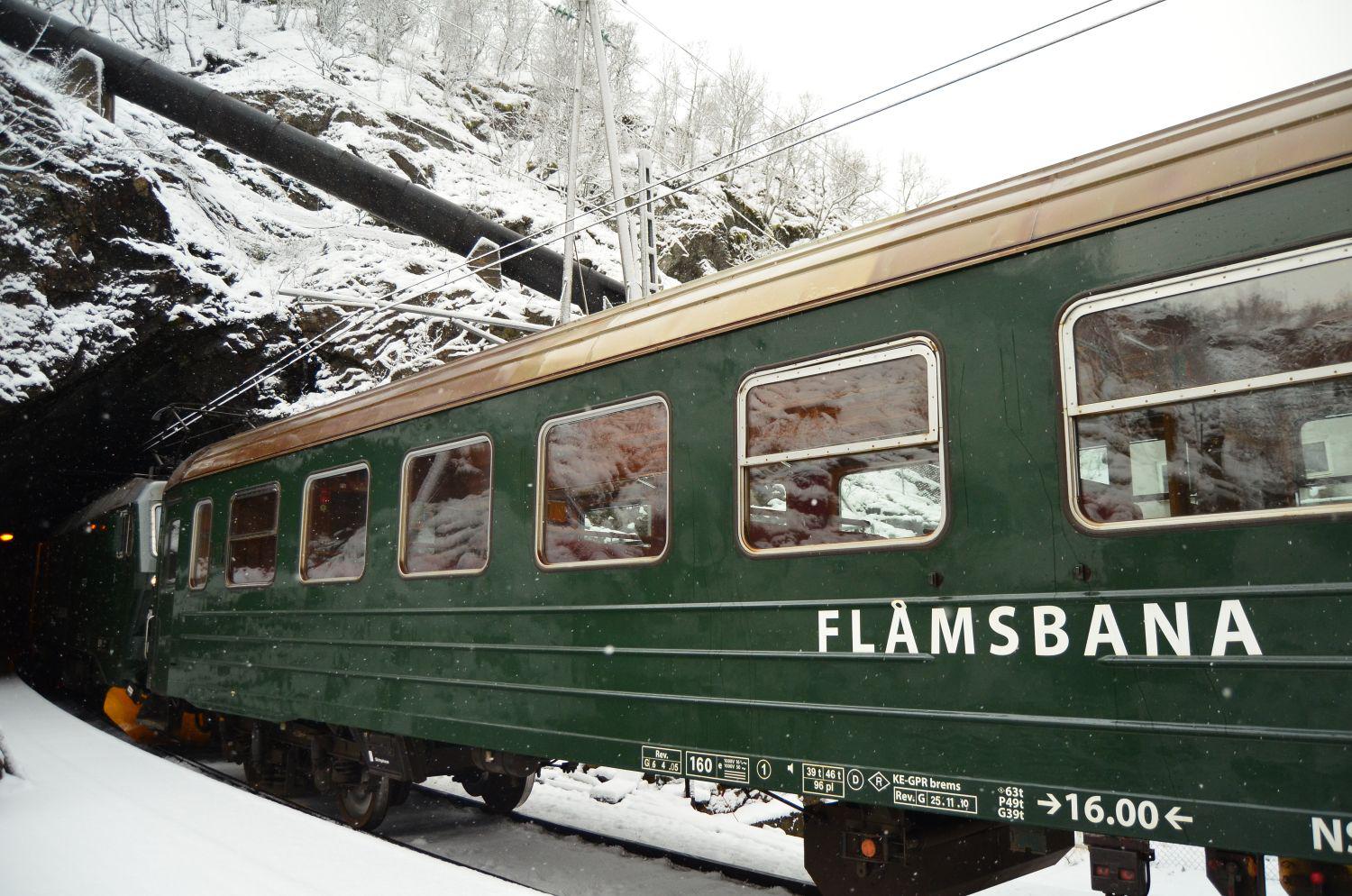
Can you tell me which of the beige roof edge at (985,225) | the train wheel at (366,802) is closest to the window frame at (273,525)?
the train wheel at (366,802)

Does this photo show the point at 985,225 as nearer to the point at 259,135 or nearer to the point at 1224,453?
the point at 1224,453

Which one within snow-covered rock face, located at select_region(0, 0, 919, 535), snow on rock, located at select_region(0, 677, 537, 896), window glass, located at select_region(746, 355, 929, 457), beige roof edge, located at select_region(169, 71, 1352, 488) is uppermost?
snow-covered rock face, located at select_region(0, 0, 919, 535)

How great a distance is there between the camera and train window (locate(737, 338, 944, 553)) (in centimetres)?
410

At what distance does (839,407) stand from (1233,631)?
5.80 feet

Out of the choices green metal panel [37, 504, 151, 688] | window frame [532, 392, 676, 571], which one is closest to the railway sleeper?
window frame [532, 392, 676, 571]

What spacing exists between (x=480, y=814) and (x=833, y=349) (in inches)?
239

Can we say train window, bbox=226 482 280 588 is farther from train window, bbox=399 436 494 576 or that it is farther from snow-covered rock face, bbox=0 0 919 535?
snow-covered rock face, bbox=0 0 919 535

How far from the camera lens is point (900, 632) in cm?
403

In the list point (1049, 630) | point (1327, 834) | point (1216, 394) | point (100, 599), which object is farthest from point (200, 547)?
point (1327, 834)

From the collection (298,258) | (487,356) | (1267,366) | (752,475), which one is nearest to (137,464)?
(298,258)

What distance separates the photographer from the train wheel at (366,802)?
7.87 metres

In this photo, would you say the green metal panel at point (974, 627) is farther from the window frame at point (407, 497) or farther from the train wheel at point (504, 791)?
the train wheel at point (504, 791)

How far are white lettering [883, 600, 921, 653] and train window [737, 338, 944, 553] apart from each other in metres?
0.27

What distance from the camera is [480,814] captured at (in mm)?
8680
